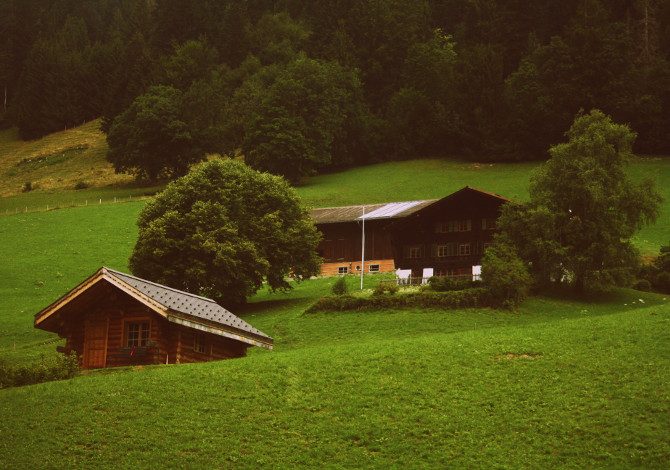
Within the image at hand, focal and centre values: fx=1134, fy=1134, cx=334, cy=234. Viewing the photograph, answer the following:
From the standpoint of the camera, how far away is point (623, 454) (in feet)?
124

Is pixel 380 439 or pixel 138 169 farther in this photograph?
pixel 138 169

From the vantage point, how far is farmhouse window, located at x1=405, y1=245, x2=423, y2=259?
9006 cm

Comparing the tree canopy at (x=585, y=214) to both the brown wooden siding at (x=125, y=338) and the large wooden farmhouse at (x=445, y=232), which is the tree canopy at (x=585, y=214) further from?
the brown wooden siding at (x=125, y=338)

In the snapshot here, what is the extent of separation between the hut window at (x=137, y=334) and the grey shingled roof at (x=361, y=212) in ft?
143

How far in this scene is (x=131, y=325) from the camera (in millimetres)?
51438

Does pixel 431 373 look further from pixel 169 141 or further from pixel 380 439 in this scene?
pixel 169 141

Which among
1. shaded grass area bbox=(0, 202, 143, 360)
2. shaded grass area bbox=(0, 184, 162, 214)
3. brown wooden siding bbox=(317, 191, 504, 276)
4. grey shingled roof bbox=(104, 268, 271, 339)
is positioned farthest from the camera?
shaded grass area bbox=(0, 184, 162, 214)

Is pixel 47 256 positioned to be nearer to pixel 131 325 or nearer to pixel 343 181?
pixel 343 181

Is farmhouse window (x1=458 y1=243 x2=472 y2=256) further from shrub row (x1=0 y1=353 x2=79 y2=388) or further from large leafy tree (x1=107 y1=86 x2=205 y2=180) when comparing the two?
large leafy tree (x1=107 y1=86 x2=205 y2=180)

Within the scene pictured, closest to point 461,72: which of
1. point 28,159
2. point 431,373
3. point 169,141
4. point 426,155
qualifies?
point 426,155

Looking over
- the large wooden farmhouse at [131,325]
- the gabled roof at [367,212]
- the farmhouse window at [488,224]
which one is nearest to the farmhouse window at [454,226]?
the farmhouse window at [488,224]

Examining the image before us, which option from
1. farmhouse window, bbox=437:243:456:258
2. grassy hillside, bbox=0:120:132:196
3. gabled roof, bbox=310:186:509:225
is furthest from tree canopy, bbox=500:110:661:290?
grassy hillside, bbox=0:120:132:196

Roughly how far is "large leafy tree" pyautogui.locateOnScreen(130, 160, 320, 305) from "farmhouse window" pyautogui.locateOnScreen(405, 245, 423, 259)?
1015cm

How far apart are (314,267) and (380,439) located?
139 feet
